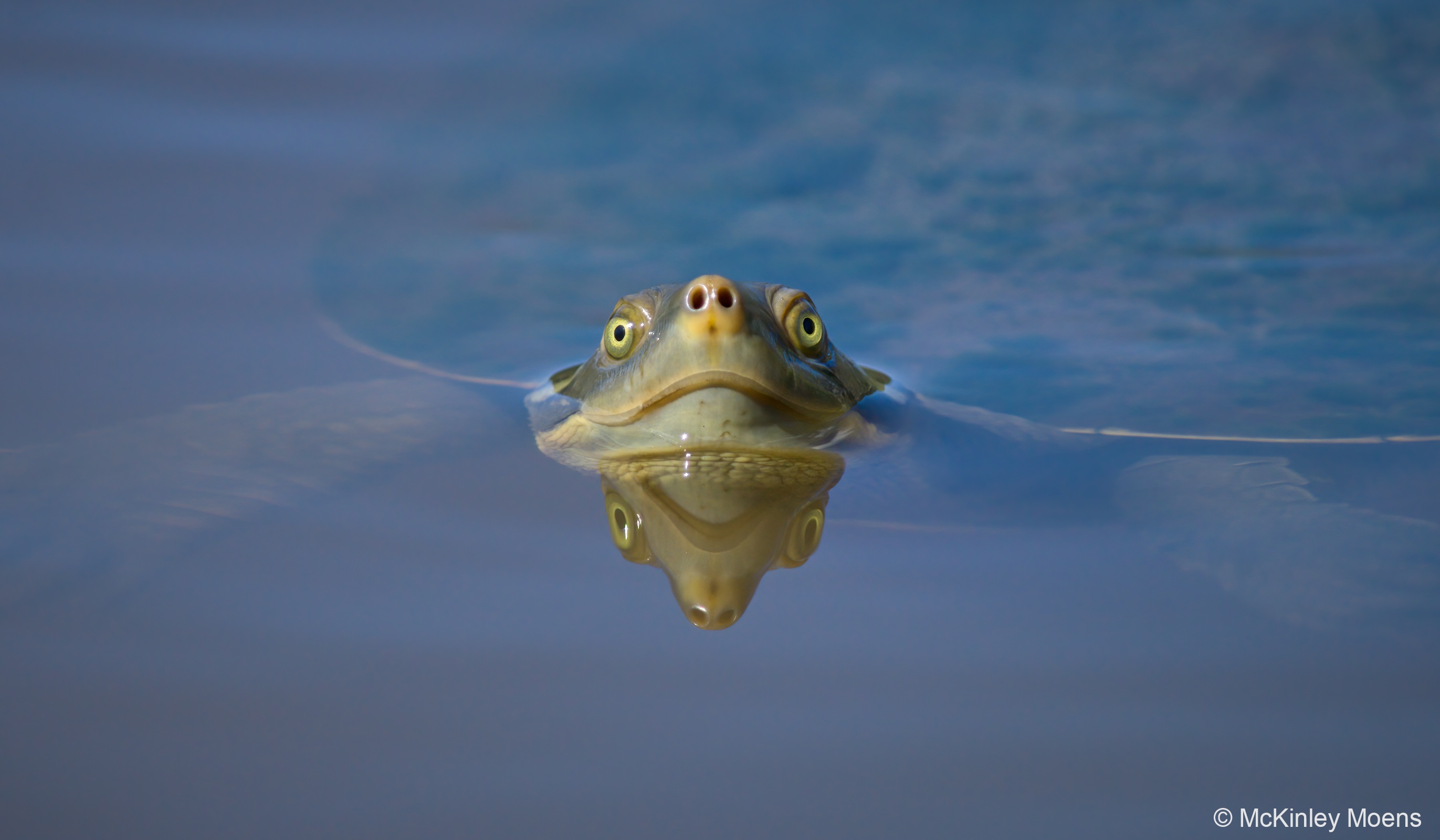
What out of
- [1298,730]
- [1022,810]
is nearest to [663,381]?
[1022,810]

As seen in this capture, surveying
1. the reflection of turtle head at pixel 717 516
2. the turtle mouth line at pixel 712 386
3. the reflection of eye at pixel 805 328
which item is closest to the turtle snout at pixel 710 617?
the reflection of turtle head at pixel 717 516

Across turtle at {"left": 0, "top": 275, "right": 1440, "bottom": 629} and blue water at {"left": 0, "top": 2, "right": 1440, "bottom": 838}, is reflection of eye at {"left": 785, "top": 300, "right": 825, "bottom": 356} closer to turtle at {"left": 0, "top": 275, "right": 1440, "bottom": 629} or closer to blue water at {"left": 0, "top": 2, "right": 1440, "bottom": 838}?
turtle at {"left": 0, "top": 275, "right": 1440, "bottom": 629}

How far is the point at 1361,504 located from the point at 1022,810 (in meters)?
1.46

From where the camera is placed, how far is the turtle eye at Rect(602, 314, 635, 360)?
2.40m

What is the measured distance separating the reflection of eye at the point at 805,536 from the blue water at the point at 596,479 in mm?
41

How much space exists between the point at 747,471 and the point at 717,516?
0.70ft

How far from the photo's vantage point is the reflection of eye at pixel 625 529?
1.97m

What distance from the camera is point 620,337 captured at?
7.93ft

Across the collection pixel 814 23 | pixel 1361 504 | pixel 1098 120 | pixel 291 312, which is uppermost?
pixel 814 23

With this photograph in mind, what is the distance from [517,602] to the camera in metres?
1.83

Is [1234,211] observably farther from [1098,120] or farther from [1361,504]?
[1361,504]

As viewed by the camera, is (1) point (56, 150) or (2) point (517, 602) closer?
(2) point (517, 602)

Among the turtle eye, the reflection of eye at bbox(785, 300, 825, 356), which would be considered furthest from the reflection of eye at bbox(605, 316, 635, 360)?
the reflection of eye at bbox(785, 300, 825, 356)

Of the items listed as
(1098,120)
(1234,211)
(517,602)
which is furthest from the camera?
(1098,120)
